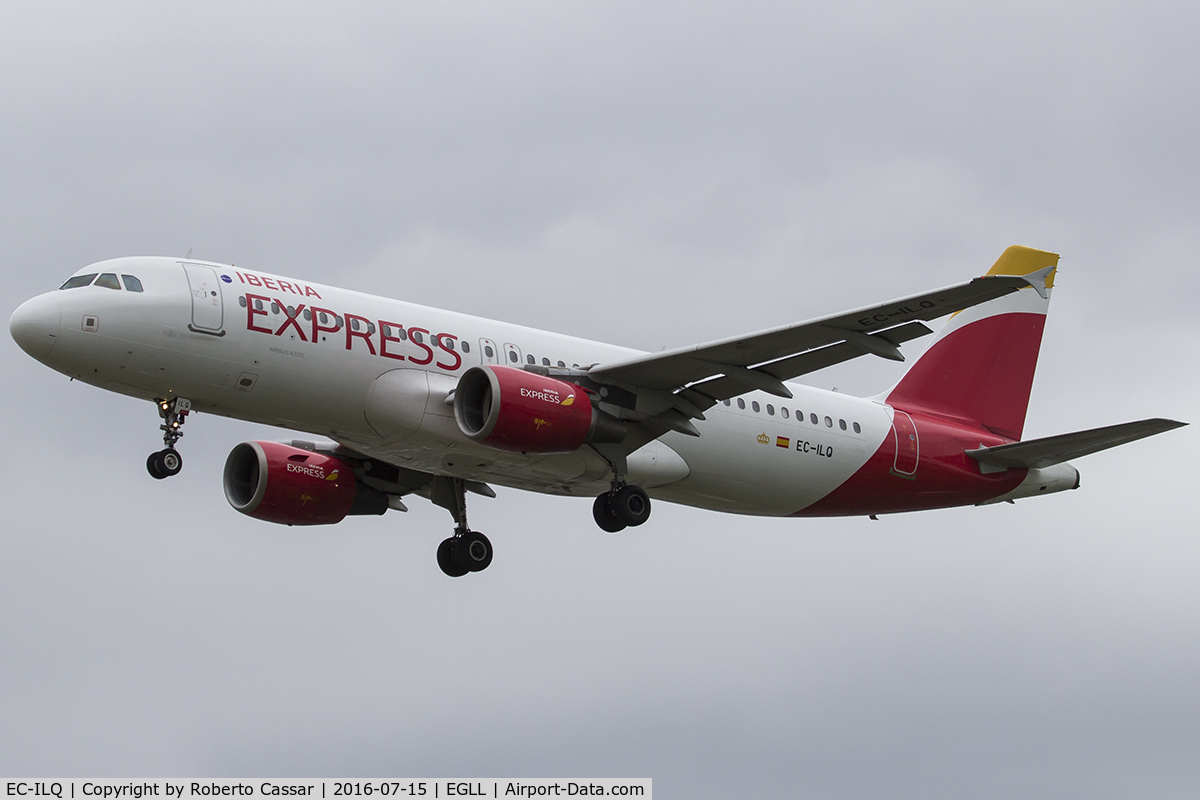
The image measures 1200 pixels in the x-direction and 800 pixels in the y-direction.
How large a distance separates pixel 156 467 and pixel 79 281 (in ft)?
12.0

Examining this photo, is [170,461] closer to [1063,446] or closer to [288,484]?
[288,484]

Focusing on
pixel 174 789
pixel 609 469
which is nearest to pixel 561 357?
pixel 609 469

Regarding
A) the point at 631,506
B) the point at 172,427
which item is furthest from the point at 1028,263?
the point at 172,427

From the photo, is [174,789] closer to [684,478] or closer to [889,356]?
[684,478]

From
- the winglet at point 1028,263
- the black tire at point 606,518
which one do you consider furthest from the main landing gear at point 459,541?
the winglet at point 1028,263

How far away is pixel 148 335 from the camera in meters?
26.6

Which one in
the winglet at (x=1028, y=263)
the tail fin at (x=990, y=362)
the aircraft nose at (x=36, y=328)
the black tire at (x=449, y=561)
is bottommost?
the black tire at (x=449, y=561)

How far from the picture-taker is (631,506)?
30266mm

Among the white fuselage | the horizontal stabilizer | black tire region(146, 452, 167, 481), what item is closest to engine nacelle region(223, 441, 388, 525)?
the white fuselage

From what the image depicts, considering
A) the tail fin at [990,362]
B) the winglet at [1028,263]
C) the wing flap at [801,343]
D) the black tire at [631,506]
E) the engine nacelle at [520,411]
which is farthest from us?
the winglet at [1028,263]

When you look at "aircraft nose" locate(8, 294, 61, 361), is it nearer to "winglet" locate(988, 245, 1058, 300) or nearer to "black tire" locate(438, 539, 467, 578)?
"black tire" locate(438, 539, 467, 578)

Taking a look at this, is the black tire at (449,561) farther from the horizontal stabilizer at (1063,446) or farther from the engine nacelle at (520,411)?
the horizontal stabilizer at (1063,446)

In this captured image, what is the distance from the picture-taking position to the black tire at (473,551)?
34.4 m

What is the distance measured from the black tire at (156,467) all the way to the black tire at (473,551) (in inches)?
353
